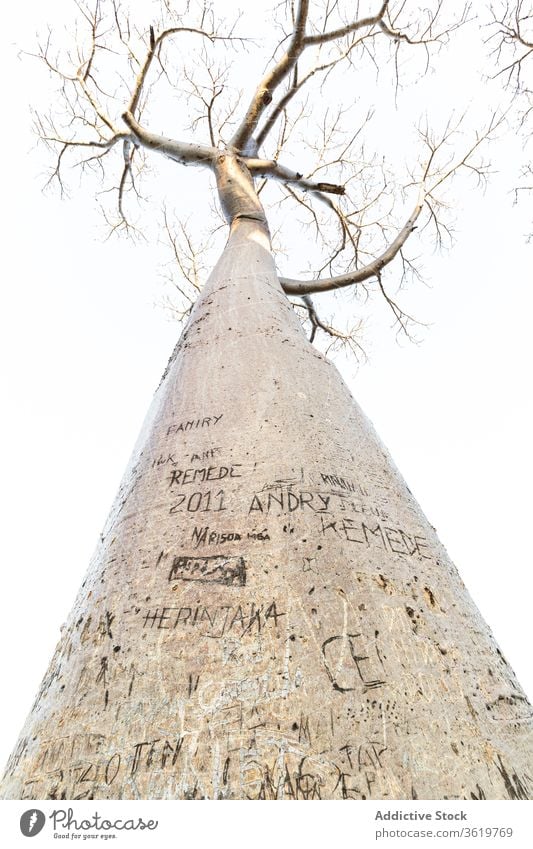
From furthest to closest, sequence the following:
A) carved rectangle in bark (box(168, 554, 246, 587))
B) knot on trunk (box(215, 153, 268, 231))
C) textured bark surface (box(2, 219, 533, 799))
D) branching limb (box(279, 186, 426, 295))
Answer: branching limb (box(279, 186, 426, 295)), knot on trunk (box(215, 153, 268, 231)), carved rectangle in bark (box(168, 554, 246, 587)), textured bark surface (box(2, 219, 533, 799))

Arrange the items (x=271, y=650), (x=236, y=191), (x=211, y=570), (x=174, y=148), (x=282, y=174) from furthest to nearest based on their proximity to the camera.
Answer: (x=282, y=174) → (x=174, y=148) → (x=236, y=191) → (x=211, y=570) → (x=271, y=650)

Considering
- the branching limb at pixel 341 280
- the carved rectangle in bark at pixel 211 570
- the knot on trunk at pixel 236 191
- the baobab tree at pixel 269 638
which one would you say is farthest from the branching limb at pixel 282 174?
the carved rectangle in bark at pixel 211 570

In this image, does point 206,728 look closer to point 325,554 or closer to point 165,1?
point 325,554

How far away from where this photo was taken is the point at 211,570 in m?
0.89

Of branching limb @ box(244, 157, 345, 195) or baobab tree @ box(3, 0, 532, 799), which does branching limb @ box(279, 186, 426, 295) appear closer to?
branching limb @ box(244, 157, 345, 195)

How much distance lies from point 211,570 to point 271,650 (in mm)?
191

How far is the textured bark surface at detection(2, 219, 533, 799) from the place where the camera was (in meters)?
0.66

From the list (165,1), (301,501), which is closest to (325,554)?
(301,501)

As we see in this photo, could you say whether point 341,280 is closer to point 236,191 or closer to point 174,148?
point 236,191

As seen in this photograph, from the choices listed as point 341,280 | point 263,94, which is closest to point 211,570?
point 341,280

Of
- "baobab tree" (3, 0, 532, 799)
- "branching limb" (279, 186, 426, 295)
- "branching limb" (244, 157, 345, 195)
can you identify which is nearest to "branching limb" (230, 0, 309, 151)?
"branching limb" (244, 157, 345, 195)

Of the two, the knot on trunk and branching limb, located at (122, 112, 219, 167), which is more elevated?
branching limb, located at (122, 112, 219, 167)

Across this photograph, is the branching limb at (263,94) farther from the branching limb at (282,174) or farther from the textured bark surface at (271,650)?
the textured bark surface at (271,650)

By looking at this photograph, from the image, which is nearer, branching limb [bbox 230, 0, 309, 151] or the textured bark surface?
the textured bark surface
